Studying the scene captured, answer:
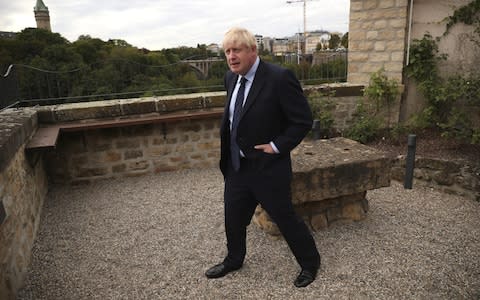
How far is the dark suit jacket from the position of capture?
7.18ft

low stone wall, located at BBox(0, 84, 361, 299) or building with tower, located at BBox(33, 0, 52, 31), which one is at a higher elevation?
building with tower, located at BBox(33, 0, 52, 31)

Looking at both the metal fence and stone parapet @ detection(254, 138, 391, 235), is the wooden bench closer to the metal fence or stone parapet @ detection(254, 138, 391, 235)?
the metal fence

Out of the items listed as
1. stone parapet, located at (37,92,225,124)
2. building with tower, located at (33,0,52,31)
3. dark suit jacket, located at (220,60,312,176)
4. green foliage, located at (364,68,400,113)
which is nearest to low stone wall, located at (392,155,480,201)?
green foliage, located at (364,68,400,113)

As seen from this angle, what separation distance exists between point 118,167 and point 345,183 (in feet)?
11.2

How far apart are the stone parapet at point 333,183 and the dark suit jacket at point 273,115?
0.90 m

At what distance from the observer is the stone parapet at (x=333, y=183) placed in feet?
10.4

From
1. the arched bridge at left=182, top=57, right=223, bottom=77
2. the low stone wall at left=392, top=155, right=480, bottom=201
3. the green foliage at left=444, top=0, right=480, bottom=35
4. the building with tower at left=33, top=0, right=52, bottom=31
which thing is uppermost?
the building with tower at left=33, top=0, right=52, bottom=31

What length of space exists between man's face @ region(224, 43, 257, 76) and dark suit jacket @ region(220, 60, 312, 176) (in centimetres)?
9

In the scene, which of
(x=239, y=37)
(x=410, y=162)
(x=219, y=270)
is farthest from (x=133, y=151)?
(x=410, y=162)

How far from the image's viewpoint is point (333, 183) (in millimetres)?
3221

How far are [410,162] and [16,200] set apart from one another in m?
4.34

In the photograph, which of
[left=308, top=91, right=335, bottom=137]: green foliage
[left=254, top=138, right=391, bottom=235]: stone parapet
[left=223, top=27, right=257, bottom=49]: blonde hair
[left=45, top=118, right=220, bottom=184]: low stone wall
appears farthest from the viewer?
[left=308, top=91, right=335, bottom=137]: green foliage

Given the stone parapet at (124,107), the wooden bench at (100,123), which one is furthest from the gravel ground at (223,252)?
the stone parapet at (124,107)

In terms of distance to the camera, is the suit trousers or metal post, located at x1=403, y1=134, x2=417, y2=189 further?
metal post, located at x1=403, y1=134, x2=417, y2=189
